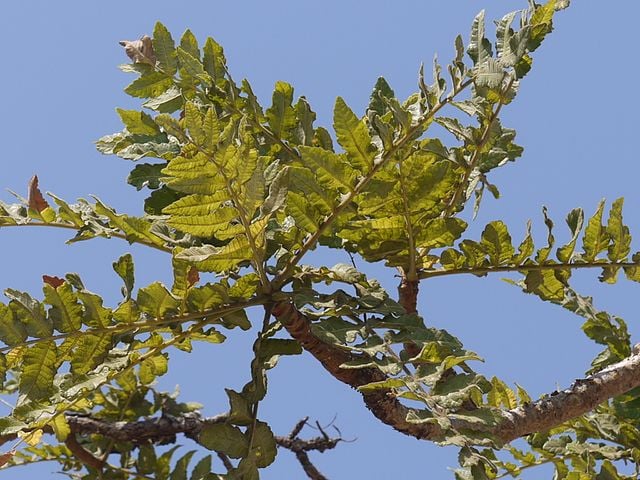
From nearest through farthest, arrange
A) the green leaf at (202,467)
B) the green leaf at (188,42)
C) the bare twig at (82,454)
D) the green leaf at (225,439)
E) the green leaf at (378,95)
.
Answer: the green leaf at (225,439)
the green leaf at (188,42)
the green leaf at (378,95)
the green leaf at (202,467)
the bare twig at (82,454)

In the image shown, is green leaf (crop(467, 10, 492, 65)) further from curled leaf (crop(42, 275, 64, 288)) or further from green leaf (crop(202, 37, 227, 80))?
curled leaf (crop(42, 275, 64, 288))

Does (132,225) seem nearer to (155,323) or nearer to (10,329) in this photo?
(155,323)

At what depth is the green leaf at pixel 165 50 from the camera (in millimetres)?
2295

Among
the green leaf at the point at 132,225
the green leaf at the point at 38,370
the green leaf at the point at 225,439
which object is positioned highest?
the green leaf at the point at 132,225

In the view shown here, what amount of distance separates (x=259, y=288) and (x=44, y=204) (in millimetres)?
556

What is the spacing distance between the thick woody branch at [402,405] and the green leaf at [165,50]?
692 mm

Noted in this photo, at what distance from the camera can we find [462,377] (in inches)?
68.8

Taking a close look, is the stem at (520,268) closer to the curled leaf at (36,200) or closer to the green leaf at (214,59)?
the green leaf at (214,59)

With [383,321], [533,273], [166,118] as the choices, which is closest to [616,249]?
[533,273]

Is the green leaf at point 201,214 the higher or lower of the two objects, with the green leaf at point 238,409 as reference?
higher

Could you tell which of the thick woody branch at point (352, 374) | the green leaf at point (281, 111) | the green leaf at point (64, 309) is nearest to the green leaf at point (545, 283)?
the thick woody branch at point (352, 374)

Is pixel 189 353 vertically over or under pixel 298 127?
under

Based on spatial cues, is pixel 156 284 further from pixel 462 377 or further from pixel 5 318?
pixel 462 377

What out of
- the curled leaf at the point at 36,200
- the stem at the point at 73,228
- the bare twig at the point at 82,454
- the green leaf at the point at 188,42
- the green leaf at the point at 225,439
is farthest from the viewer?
the bare twig at the point at 82,454
